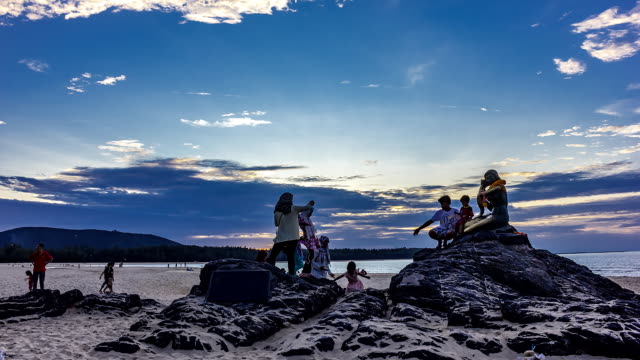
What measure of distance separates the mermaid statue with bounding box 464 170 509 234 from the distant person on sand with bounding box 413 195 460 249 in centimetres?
43

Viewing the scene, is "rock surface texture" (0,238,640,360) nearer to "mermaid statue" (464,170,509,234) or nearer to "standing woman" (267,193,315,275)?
"mermaid statue" (464,170,509,234)

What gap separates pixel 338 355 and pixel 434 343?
141 cm

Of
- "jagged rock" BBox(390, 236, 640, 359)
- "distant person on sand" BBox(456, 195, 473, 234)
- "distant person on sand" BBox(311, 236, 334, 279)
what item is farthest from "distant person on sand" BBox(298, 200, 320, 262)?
"distant person on sand" BBox(456, 195, 473, 234)

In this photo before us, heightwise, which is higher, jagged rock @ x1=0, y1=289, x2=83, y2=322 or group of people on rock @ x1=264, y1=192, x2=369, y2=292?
group of people on rock @ x1=264, y1=192, x2=369, y2=292

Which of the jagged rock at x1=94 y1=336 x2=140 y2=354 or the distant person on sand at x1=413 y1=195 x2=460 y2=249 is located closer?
the jagged rock at x1=94 y1=336 x2=140 y2=354

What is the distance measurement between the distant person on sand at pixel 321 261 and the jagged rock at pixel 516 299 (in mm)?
3728

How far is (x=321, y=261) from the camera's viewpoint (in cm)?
1527

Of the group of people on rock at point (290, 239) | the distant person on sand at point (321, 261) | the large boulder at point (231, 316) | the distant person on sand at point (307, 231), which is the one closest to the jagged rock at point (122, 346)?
the large boulder at point (231, 316)

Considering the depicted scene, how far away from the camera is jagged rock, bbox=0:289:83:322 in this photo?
424 inches

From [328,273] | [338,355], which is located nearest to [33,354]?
[338,355]

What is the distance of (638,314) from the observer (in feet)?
24.7

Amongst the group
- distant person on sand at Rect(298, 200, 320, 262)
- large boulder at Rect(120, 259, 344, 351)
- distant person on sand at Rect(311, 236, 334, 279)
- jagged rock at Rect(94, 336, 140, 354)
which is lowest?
jagged rock at Rect(94, 336, 140, 354)

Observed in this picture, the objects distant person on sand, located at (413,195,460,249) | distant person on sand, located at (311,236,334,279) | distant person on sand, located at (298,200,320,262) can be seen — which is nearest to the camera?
distant person on sand, located at (413,195,460,249)

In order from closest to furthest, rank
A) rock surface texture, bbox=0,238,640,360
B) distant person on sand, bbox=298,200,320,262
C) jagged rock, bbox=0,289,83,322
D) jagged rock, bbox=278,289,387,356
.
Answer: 1. rock surface texture, bbox=0,238,640,360
2. jagged rock, bbox=278,289,387,356
3. jagged rock, bbox=0,289,83,322
4. distant person on sand, bbox=298,200,320,262
